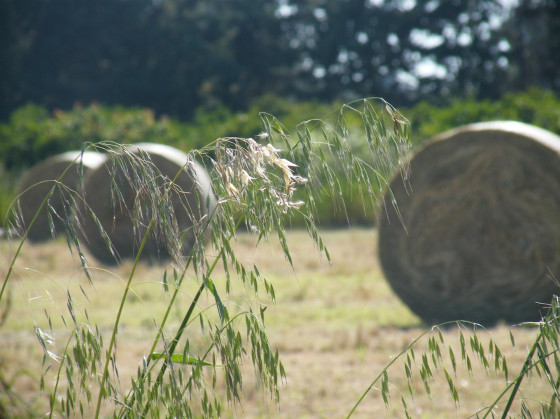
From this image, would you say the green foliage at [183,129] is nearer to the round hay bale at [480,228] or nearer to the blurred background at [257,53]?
the round hay bale at [480,228]

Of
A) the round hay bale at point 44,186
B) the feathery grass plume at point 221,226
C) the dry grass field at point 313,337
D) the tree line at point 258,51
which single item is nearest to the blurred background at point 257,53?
the tree line at point 258,51

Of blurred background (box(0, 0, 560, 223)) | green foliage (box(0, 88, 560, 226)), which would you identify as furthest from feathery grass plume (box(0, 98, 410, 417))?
blurred background (box(0, 0, 560, 223))

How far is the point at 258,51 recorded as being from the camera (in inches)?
1144

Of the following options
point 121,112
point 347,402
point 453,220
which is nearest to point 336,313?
point 453,220

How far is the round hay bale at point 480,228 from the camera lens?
16.1 feet

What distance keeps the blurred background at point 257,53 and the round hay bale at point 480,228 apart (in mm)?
19203

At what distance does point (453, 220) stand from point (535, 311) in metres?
0.87

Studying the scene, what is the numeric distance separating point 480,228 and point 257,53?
24.9 metres

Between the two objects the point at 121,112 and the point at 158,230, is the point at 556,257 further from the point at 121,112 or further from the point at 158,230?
the point at 121,112

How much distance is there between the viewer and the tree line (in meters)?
26.1

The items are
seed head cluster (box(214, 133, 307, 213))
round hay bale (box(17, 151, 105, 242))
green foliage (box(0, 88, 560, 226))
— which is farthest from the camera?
green foliage (box(0, 88, 560, 226))

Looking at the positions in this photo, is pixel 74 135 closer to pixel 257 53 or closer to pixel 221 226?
pixel 221 226

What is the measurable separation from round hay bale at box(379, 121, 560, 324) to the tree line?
21677 millimetres

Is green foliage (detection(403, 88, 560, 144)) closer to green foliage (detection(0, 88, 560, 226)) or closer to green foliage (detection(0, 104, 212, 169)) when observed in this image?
green foliage (detection(0, 88, 560, 226))
